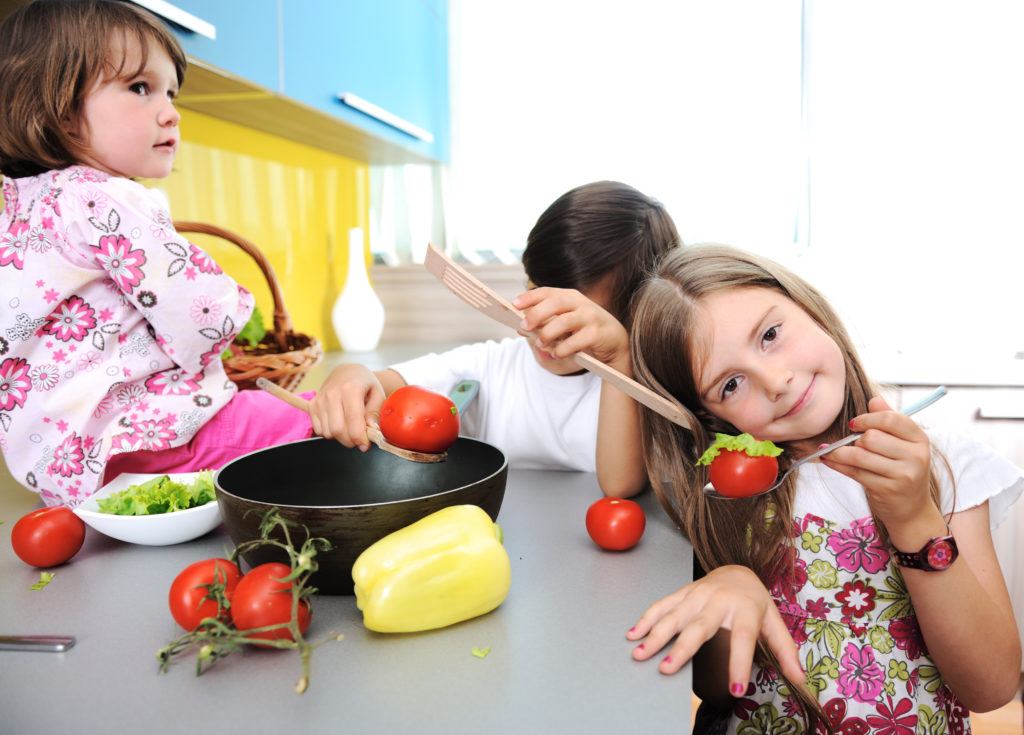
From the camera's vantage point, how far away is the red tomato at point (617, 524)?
80 centimetres

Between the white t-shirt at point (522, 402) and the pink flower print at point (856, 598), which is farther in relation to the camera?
the white t-shirt at point (522, 402)

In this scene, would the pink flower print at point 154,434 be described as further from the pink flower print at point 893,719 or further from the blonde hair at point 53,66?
the pink flower print at point 893,719

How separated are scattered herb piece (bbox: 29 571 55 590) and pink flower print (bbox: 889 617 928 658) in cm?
93

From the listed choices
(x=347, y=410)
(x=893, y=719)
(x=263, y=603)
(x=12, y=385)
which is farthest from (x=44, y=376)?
(x=893, y=719)

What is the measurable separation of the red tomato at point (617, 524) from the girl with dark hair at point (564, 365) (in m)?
0.21

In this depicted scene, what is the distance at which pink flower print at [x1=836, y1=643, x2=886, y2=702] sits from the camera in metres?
0.88

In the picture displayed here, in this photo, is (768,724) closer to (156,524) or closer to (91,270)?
(156,524)

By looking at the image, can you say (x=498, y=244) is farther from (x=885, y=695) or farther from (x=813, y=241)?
(x=885, y=695)

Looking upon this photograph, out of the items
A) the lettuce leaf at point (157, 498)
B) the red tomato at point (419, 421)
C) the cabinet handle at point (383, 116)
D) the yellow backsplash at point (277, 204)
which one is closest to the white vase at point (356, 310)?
the yellow backsplash at point (277, 204)

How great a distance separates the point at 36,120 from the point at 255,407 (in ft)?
1.76

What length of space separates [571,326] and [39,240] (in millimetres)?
784

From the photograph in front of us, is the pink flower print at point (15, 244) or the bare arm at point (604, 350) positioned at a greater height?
the pink flower print at point (15, 244)

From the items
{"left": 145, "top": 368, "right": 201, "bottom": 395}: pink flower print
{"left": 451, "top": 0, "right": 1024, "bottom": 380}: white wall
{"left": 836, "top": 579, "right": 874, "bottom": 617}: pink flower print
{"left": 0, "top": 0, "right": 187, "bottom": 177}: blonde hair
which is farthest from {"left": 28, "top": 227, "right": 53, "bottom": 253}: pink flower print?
{"left": 451, "top": 0, "right": 1024, "bottom": 380}: white wall

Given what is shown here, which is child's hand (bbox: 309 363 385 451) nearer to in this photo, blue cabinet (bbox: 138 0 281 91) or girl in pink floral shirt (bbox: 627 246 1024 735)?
girl in pink floral shirt (bbox: 627 246 1024 735)
